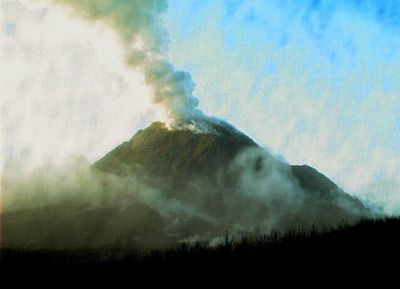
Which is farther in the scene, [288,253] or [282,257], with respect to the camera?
[288,253]

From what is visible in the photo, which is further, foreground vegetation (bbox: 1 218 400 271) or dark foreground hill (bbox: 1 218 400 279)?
foreground vegetation (bbox: 1 218 400 271)

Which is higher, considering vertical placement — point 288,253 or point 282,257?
point 288,253

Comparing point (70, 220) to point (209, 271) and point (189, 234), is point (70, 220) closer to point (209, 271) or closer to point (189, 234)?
point (189, 234)

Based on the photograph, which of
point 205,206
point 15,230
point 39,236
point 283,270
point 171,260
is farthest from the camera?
point 205,206

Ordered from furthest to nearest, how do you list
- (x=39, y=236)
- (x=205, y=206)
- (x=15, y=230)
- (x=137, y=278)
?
(x=205, y=206) < (x=15, y=230) < (x=39, y=236) < (x=137, y=278)

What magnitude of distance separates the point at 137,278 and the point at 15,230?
166185 mm

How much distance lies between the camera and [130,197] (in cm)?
19625

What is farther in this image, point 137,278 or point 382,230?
point 382,230

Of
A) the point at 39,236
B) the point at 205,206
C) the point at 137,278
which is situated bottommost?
the point at 137,278

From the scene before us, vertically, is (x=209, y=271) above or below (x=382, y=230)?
below

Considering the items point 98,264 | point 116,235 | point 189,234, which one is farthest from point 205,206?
point 98,264

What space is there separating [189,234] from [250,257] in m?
160

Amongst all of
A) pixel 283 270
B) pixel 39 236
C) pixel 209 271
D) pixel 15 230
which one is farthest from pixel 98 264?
pixel 15 230

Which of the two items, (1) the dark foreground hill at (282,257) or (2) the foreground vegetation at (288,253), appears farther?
(2) the foreground vegetation at (288,253)
